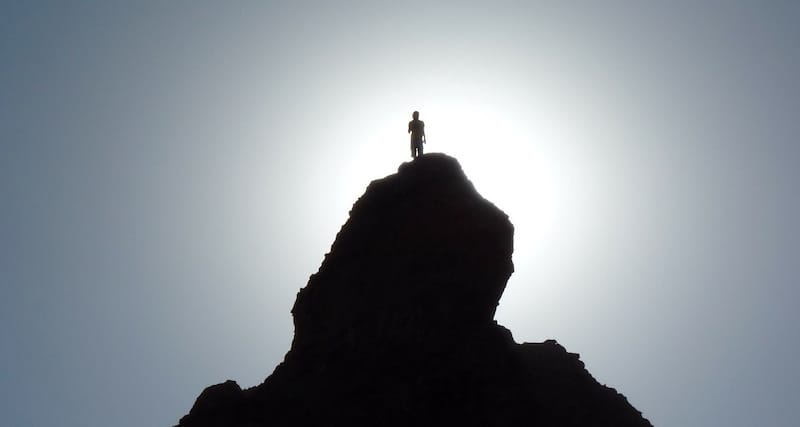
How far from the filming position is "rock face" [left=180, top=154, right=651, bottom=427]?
3241cm

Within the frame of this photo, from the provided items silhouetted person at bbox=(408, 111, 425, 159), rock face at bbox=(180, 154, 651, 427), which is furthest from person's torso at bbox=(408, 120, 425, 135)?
rock face at bbox=(180, 154, 651, 427)

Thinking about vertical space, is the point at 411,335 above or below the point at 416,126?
below

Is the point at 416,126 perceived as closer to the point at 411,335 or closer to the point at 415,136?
the point at 415,136

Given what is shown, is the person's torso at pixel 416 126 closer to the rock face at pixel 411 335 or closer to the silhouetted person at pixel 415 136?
the silhouetted person at pixel 415 136

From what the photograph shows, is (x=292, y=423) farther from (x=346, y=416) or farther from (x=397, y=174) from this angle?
(x=397, y=174)

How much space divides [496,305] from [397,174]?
33.9 ft

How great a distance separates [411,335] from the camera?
3309 cm

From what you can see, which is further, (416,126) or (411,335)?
(416,126)

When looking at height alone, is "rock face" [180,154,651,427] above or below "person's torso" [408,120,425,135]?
below

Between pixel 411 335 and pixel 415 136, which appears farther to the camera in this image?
pixel 415 136

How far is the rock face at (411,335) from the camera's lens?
32.4 m

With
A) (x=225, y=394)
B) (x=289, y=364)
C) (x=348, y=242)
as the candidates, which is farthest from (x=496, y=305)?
(x=225, y=394)

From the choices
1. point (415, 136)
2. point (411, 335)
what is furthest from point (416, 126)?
point (411, 335)

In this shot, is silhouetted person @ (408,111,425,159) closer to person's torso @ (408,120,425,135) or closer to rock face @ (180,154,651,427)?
person's torso @ (408,120,425,135)
